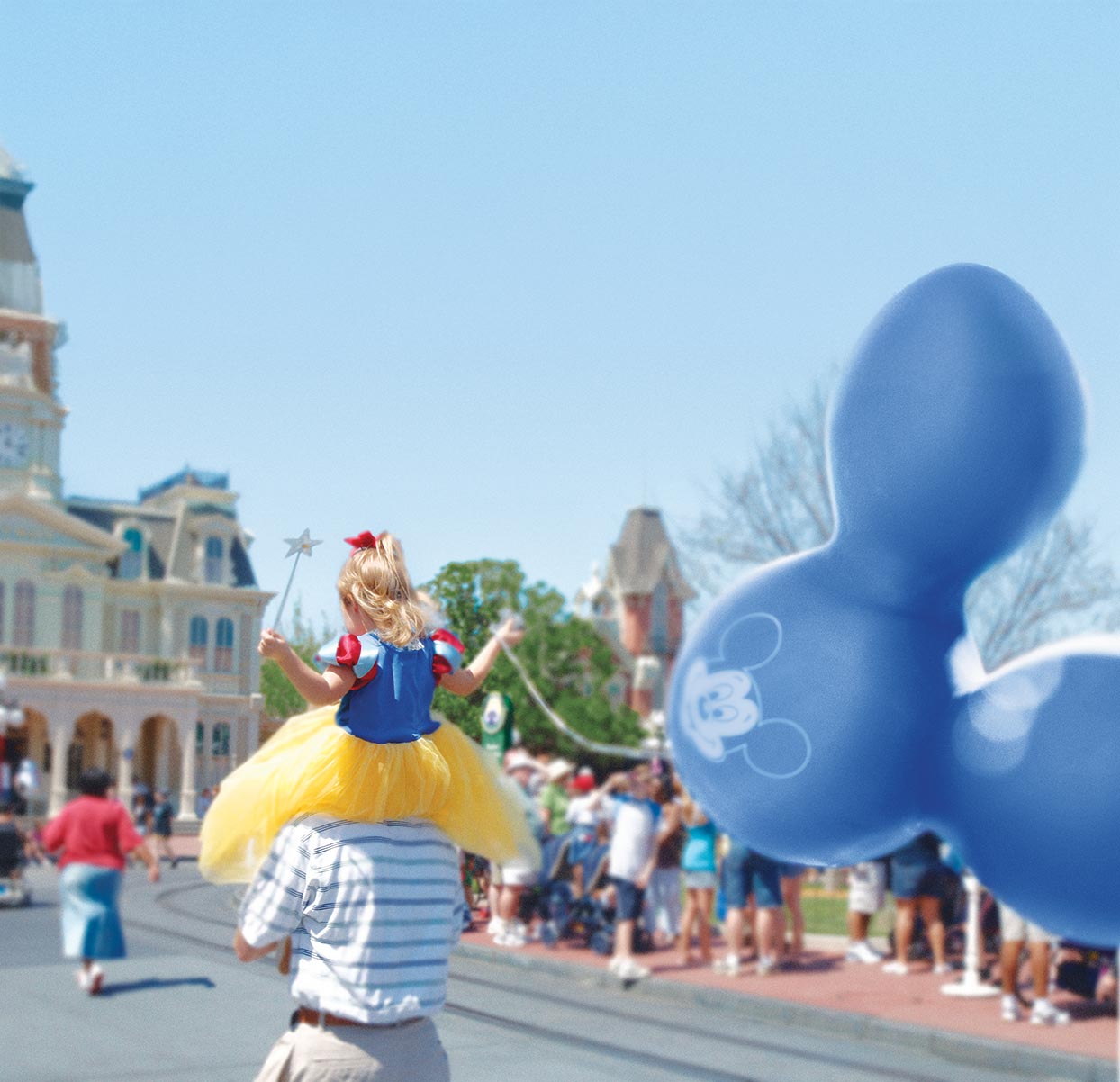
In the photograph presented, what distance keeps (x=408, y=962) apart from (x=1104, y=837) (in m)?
3.27

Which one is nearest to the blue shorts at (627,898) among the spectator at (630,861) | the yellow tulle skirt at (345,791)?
the spectator at (630,861)

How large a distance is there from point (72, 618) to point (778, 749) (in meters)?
2.69

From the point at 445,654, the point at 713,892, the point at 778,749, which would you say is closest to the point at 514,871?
the point at 778,749

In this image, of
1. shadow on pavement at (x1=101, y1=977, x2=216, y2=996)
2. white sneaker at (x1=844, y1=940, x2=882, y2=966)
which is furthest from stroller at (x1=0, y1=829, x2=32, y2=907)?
white sneaker at (x1=844, y1=940, x2=882, y2=966)

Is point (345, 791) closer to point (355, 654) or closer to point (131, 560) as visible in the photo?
point (355, 654)

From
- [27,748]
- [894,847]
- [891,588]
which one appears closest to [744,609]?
[891,588]

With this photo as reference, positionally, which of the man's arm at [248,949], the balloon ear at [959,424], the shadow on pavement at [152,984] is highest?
the balloon ear at [959,424]

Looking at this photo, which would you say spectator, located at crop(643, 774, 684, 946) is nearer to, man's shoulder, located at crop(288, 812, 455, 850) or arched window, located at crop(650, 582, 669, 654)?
man's shoulder, located at crop(288, 812, 455, 850)

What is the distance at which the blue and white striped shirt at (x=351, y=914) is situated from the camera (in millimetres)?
2871

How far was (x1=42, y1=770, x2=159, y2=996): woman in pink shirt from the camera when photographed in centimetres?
771

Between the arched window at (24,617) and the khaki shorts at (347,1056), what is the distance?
2.60m

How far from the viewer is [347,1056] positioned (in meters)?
2.92

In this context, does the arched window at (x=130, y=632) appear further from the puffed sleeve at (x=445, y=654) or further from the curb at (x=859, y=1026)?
the puffed sleeve at (x=445, y=654)

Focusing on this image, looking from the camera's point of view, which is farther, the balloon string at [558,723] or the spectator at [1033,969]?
the spectator at [1033,969]
